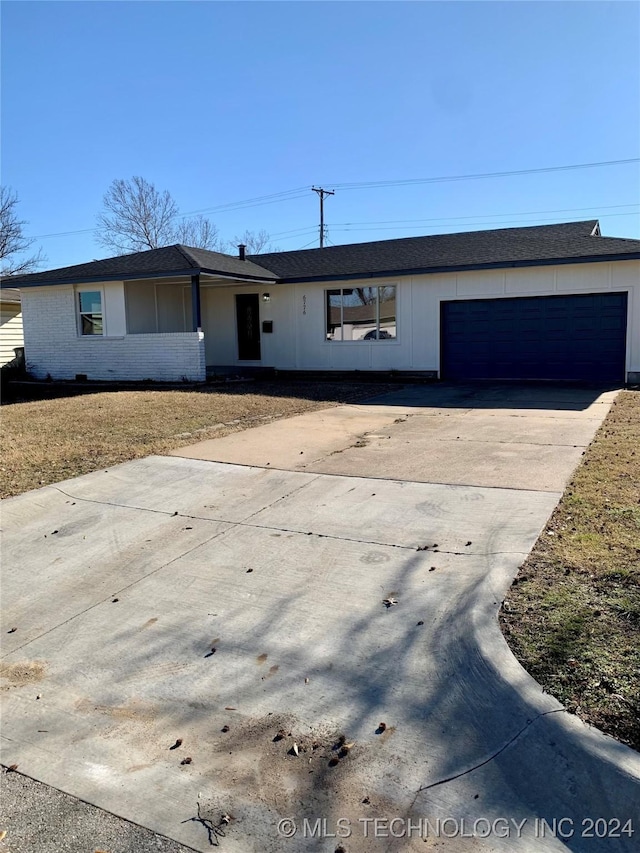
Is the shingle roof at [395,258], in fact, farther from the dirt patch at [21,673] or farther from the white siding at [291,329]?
the dirt patch at [21,673]

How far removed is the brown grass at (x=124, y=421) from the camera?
7.51 m

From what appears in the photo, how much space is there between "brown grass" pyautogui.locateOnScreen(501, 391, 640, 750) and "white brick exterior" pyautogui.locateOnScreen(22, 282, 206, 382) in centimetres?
1248

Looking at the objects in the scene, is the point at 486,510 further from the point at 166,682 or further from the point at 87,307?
the point at 87,307

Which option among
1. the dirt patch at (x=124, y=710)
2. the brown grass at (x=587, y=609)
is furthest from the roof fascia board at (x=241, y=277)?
the dirt patch at (x=124, y=710)

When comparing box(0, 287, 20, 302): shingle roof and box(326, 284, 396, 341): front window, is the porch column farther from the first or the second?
box(0, 287, 20, 302): shingle roof

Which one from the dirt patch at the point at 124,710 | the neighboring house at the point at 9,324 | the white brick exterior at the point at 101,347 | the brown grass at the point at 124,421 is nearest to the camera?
the dirt patch at the point at 124,710

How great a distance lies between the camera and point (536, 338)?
15.8 m

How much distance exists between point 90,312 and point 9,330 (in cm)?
480

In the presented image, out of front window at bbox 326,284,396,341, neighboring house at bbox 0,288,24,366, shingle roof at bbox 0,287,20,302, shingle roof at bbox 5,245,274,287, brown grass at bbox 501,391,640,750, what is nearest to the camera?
brown grass at bbox 501,391,640,750

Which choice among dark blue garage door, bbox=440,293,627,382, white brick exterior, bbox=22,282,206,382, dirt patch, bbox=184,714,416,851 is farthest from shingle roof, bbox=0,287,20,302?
dirt patch, bbox=184,714,416,851

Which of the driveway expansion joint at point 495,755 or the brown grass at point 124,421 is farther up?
the brown grass at point 124,421

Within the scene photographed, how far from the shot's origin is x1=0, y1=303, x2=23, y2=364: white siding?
20781 millimetres

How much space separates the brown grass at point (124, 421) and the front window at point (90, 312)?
14.1 feet

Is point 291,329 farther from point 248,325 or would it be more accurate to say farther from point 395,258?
point 395,258
